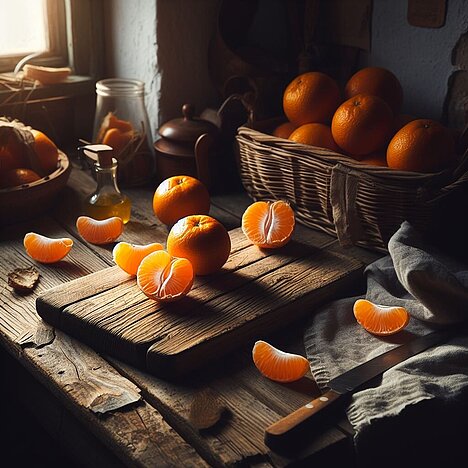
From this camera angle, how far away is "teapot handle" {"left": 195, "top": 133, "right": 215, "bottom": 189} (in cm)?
171

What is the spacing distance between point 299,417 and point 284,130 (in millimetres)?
839

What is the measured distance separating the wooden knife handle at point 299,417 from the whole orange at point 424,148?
21.7 inches

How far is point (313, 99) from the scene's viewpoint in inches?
63.8

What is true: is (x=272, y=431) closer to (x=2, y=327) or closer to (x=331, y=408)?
(x=331, y=408)

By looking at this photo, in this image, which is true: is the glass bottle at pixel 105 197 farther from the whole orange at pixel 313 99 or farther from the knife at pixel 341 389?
the knife at pixel 341 389

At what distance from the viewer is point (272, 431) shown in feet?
3.17

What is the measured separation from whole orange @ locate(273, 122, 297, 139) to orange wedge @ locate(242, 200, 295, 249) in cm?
26

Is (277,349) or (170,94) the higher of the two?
(170,94)

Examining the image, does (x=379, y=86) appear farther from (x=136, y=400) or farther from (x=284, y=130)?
(x=136, y=400)

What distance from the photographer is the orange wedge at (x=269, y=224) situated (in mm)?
1458

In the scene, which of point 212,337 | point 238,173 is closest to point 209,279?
point 212,337

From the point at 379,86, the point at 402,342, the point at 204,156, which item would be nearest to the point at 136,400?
the point at 402,342

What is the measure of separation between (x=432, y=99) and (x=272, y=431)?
3.74 ft

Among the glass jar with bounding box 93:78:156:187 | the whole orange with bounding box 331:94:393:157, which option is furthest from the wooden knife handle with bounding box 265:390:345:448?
the glass jar with bounding box 93:78:156:187
